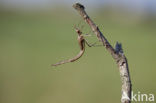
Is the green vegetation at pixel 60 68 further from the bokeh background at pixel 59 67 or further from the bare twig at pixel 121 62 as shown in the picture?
the bare twig at pixel 121 62

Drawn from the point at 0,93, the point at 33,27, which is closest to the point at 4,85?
the point at 0,93

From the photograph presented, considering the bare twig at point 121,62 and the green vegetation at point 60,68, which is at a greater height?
the green vegetation at point 60,68

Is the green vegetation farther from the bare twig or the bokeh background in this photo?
the bare twig

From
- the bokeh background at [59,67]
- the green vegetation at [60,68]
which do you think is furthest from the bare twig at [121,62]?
the green vegetation at [60,68]

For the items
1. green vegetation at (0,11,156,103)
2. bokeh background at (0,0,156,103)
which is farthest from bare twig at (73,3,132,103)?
green vegetation at (0,11,156,103)

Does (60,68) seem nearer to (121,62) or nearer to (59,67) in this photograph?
(59,67)

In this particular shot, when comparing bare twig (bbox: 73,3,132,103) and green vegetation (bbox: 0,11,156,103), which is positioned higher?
green vegetation (bbox: 0,11,156,103)

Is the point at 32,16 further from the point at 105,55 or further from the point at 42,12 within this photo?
the point at 105,55

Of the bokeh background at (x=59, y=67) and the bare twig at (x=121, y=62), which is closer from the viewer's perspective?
the bare twig at (x=121, y=62)
